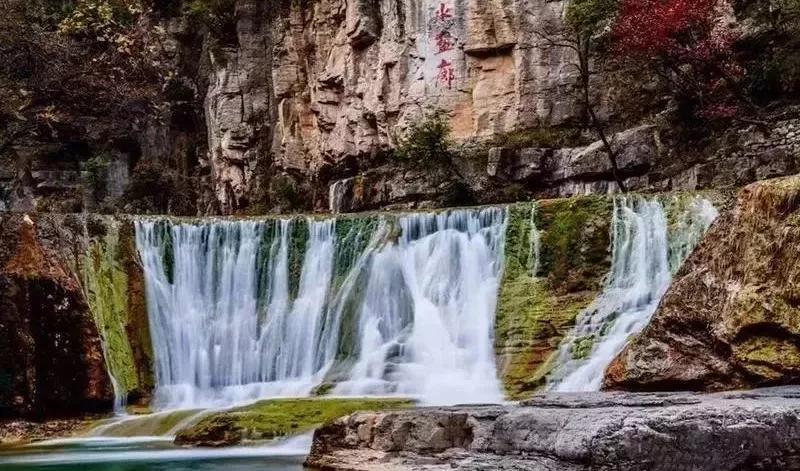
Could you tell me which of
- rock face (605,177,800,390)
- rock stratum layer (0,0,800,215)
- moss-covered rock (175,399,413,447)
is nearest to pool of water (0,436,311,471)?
moss-covered rock (175,399,413,447)

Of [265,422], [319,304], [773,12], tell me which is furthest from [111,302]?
[773,12]

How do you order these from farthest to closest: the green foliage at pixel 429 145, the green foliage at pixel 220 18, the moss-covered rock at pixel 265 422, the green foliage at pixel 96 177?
the green foliage at pixel 96 177
the green foliage at pixel 220 18
the green foliage at pixel 429 145
the moss-covered rock at pixel 265 422

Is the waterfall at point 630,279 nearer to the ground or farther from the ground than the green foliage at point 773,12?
nearer to the ground

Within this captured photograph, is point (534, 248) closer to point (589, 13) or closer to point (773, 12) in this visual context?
point (589, 13)

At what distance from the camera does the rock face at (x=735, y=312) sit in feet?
24.0

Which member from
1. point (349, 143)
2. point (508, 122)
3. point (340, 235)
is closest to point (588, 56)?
point (508, 122)

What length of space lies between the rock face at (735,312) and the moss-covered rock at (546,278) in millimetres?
4596

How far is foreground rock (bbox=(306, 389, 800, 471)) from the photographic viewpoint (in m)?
4.82

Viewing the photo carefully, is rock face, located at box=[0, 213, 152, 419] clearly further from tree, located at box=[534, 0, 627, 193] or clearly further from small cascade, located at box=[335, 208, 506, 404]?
tree, located at box=[534, 0, 627, 193]

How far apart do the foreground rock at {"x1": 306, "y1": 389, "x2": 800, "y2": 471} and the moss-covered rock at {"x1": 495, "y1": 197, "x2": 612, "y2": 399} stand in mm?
6327

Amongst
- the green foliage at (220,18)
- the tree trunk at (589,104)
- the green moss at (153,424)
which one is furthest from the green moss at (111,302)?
the green foliage at (220,18)

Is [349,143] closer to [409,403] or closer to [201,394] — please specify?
[201,394]

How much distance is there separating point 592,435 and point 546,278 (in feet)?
32.1

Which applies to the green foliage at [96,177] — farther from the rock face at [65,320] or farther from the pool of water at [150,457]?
the pool of water at [150,457]
